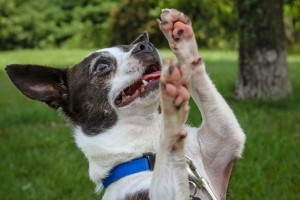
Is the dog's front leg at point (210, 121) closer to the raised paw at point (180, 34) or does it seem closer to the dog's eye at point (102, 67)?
the raised paw at point (180, 34)

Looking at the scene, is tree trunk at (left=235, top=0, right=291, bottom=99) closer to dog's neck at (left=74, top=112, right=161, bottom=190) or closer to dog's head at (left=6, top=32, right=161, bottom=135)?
dog's head at (left=6, top=32, right=161, bottom=135)

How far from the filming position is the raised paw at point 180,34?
114 inches

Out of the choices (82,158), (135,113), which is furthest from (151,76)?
(82,158)

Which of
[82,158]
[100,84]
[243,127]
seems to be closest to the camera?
[100,84]

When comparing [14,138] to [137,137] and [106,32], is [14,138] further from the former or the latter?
[106,32]

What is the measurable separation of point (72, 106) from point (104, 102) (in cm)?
24

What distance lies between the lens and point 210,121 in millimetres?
3131

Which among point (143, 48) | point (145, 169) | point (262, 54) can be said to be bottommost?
point (262, 54)

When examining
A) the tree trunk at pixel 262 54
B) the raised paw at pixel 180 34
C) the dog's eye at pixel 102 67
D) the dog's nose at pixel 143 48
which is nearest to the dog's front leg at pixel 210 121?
the raised paw at pixel 180 34

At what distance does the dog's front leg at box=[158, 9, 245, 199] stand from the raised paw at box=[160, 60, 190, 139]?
2.13ft

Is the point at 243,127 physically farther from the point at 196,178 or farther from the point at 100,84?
the point at 196,178

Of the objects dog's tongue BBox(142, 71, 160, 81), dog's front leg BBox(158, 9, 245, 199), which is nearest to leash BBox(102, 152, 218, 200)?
dog's front leg BBox(158, 9, 245, 199)

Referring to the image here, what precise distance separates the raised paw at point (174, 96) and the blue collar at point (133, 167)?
0.60 m

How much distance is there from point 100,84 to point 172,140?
38.1 inches
